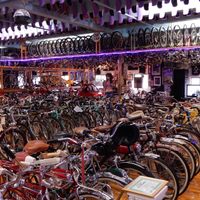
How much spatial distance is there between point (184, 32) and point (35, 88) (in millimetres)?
5472

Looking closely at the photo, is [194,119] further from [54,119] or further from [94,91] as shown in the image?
[94,91]

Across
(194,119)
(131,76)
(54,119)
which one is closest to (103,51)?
(131,76)

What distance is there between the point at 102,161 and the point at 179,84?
10.9 meters

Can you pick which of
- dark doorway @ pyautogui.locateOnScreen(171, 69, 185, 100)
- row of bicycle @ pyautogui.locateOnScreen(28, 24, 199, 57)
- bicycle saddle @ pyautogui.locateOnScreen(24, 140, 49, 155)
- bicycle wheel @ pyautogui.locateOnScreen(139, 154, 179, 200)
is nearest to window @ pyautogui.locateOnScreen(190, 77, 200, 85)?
dark doorway @ pyautogui.locateOnScreen(171, 69, 185, 100)

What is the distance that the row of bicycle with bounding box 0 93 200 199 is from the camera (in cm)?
236

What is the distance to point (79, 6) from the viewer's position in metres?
7.80

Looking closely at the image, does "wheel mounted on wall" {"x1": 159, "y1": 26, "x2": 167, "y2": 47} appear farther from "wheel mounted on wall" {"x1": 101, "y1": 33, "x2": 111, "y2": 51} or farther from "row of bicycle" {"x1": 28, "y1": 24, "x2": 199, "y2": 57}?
"wheel mounted on wall" {"x1": 101, "y1": 33, "x2": 111, "y2": 51}

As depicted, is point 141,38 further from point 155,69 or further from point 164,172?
point 164,172

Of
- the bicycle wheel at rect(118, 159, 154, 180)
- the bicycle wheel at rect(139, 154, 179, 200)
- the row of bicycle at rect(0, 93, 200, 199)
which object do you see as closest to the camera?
the row of bicycle at rect(0, 93, 200, 199)

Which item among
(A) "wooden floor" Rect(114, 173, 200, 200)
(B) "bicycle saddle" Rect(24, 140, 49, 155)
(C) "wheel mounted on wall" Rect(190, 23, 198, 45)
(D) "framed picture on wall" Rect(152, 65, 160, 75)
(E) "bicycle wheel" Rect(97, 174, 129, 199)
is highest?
(C) "wheel mounted on wall" Rect(190, 23, 198, 45)

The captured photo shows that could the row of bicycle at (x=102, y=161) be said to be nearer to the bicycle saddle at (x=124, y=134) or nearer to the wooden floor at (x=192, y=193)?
the bicycle saddle at (x=124, y=134)

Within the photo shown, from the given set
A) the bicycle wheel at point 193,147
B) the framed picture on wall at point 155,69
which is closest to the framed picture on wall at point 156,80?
the framed picture on wall at point 155,69

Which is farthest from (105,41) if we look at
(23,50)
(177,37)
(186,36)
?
(23,50)

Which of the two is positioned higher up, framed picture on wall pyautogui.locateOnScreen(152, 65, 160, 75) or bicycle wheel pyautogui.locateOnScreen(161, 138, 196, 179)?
framed picture on wall pyautogui.locateOnScreen(152, 65, 160, 75)
